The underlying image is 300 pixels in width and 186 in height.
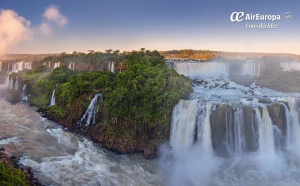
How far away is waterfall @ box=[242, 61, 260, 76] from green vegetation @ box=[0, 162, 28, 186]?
28.7 m

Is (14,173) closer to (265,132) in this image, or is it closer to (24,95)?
(265,132)

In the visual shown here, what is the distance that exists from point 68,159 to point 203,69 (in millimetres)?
23036

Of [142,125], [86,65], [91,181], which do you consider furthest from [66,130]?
[86,65]

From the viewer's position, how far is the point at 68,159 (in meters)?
15.4

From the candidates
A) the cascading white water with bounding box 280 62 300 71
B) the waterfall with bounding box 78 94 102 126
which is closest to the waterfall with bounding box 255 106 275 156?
the waterfall with bounding box 78 94 102 126

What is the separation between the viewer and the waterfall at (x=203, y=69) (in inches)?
1314

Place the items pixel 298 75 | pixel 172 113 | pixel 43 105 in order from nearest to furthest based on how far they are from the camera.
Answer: pixel 172 113 → pixel 43 105 → pixel 298 75

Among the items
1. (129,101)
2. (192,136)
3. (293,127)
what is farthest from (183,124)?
(293,127)

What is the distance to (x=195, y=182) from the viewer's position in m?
13.7

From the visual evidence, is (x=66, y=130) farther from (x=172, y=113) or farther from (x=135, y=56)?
(x=135, y=56)

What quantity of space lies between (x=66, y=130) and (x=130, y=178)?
8.24 metres

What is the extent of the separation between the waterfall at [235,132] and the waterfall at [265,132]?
3.31ft

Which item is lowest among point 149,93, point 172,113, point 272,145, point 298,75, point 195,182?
point 195,182

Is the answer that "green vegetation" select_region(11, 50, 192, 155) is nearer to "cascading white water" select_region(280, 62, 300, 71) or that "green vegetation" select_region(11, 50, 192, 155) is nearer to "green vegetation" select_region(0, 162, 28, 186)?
"green vegetation" select_region(0, 162, 28, 186)
